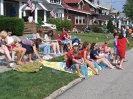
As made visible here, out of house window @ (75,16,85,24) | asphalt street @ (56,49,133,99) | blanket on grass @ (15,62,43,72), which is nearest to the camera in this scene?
asphalt street @ (56,49,133,99)

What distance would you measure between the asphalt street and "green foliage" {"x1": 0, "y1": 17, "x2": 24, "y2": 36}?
15.0 m

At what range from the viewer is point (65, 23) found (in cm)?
4022

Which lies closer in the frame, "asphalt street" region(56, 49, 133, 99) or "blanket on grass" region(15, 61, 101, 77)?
"asphalt street" region(56, 49, 133, 99)

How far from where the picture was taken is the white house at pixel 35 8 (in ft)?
109

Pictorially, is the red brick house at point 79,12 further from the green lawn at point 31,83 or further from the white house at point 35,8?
the green lawn at point 31,83

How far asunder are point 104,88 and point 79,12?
53.4 meters

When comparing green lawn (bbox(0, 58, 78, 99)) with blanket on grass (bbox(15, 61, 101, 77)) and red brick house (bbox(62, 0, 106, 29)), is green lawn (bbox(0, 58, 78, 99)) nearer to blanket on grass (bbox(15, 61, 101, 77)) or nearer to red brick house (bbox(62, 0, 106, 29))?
blanket on grass (bbox(15, 61, 101, 77))

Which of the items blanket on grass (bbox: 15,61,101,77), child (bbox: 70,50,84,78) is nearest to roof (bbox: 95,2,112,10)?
blanket on grass (bbox: 15,61,101,77)

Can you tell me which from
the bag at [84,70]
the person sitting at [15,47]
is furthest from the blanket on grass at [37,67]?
the person sitting at [15,47]

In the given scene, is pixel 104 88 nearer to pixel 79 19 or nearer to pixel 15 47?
pixel 15 47

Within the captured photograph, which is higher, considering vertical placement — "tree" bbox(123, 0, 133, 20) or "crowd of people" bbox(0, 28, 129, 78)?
"tree" bbox(123, 0, 133, 20)

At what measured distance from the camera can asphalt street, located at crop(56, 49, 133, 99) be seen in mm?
7652

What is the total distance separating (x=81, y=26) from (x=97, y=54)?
165ft

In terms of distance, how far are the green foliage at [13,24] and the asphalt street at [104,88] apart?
15045mm
